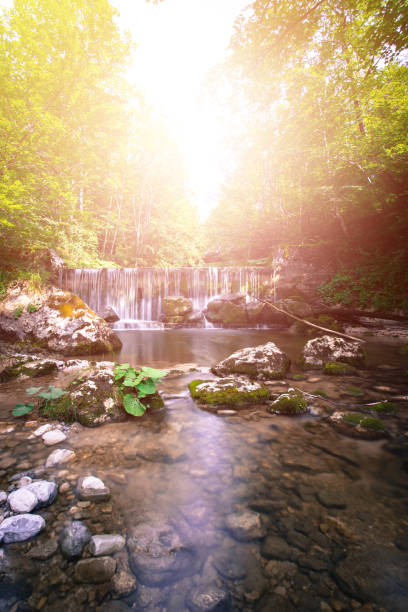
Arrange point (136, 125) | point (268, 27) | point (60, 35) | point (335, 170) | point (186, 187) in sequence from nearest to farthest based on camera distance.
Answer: point (268, 27), point (335, 170), point (60, 35), point (136, 125), point (186, 187)

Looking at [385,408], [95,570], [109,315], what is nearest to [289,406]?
[385,408]

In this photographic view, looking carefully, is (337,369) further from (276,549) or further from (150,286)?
(150,286)

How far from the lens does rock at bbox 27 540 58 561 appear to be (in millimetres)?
1394

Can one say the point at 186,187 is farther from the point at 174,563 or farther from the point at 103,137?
the point at 174,563

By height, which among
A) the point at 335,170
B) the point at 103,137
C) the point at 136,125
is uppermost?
the point at 136,125

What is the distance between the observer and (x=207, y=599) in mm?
1270

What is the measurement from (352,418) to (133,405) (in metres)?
3.00

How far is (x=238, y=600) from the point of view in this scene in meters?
1.25

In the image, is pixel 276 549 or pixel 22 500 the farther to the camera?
pixel 22 500

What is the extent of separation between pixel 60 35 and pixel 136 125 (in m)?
7.70

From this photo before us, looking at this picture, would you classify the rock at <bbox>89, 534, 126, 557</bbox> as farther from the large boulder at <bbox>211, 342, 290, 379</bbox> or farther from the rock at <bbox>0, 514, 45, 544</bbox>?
the large boulder at <bbox>211, 342, 290, 379</bbox>

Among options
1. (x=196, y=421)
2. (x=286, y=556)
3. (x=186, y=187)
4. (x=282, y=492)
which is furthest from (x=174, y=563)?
(x=186, y=187)

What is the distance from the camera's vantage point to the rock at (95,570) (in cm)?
130

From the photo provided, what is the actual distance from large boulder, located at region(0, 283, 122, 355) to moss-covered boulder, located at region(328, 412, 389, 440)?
607 centimetres
